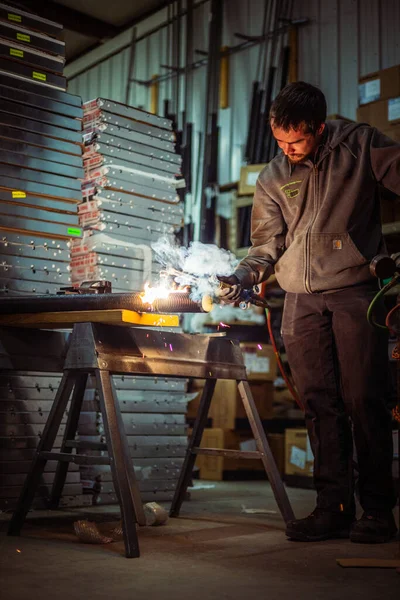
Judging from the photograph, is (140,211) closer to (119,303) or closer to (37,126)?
(37,126)

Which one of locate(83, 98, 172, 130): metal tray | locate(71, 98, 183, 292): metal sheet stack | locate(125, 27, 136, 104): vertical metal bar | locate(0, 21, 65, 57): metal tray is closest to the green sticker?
locate(71, 98, 183, 292): metal sheet stack

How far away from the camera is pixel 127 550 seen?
288 centimetres

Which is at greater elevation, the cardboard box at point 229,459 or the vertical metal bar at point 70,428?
the vertical metal bar at point 70,428

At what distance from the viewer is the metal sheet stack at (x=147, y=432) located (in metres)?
4.67

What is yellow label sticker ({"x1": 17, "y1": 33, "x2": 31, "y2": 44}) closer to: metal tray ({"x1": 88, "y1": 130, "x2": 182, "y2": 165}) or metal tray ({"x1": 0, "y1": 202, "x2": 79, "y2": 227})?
metal tray ({"x1": 88, "y1": 130, "x2": 182, "y2": 165})

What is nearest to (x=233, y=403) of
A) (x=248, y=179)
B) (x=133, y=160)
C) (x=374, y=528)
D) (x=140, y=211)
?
(x=248, y=179)

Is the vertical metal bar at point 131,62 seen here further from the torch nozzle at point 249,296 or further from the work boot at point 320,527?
the work boot at point 320,527

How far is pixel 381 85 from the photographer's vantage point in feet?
18.6

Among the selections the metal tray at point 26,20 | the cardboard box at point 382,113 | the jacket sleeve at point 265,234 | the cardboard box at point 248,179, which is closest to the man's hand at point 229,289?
the jacket sleeve at point 265,234

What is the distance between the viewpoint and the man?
3.26 m

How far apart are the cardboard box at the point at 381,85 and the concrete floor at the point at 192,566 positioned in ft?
11.0

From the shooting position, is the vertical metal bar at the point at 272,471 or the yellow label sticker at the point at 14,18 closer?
the vertical metal bar at the point at 272,471

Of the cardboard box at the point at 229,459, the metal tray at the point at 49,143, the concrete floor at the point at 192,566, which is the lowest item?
the cardboard box at the point at 229,459

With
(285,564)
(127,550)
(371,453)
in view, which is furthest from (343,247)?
(127,550)
